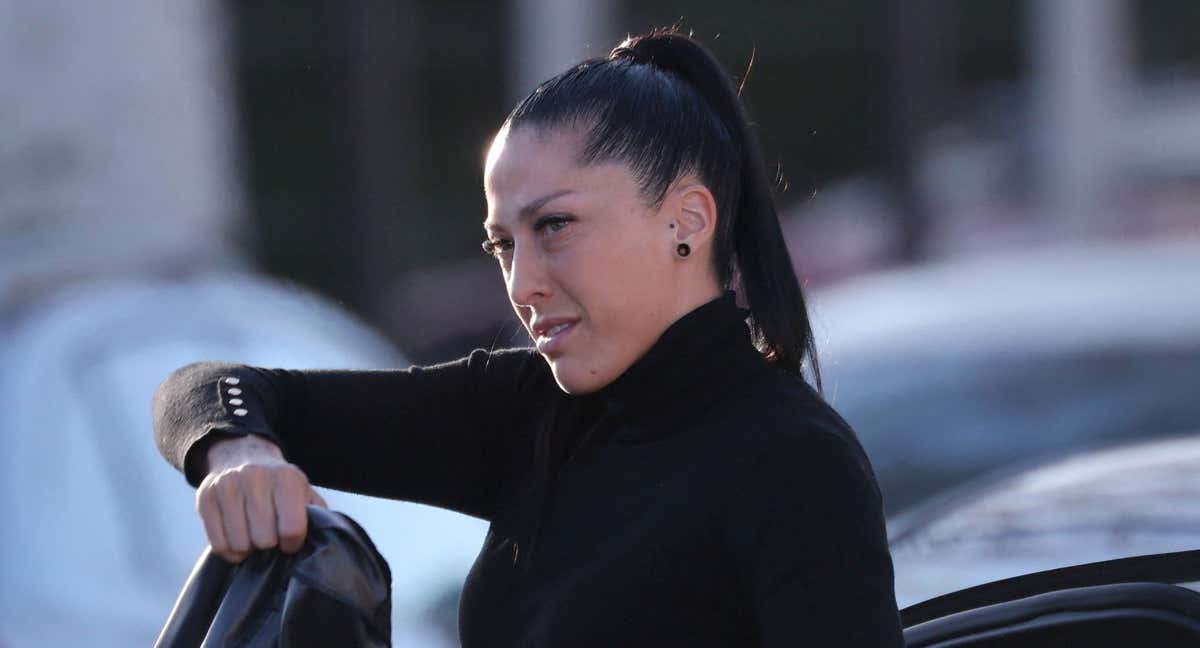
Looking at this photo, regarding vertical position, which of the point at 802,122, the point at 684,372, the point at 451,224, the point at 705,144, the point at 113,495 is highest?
the point at 802,122

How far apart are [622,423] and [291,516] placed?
0.33 metres

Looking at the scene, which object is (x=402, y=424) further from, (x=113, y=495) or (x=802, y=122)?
(x=802, y=122)

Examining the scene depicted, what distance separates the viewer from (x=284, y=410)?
198 cm

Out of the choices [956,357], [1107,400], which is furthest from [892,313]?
[1107,400]

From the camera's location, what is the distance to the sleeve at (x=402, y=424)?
1.99 meters

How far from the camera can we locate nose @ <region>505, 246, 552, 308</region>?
1761 millimetres

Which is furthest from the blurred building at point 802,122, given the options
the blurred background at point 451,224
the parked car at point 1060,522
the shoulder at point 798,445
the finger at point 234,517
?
the shoulder at point 798,445

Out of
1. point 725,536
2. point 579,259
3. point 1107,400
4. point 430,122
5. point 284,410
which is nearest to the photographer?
point 725,536

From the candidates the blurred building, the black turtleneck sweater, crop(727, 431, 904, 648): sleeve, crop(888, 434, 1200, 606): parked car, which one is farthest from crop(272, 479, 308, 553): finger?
the blurred building

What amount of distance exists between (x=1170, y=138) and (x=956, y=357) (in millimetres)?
9507

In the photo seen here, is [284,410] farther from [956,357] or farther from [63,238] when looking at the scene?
[63,238]

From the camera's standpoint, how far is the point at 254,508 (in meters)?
1.73

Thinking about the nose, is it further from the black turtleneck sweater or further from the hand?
the hand

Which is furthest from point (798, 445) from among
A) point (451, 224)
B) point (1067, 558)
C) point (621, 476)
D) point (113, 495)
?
point (451, 224)
